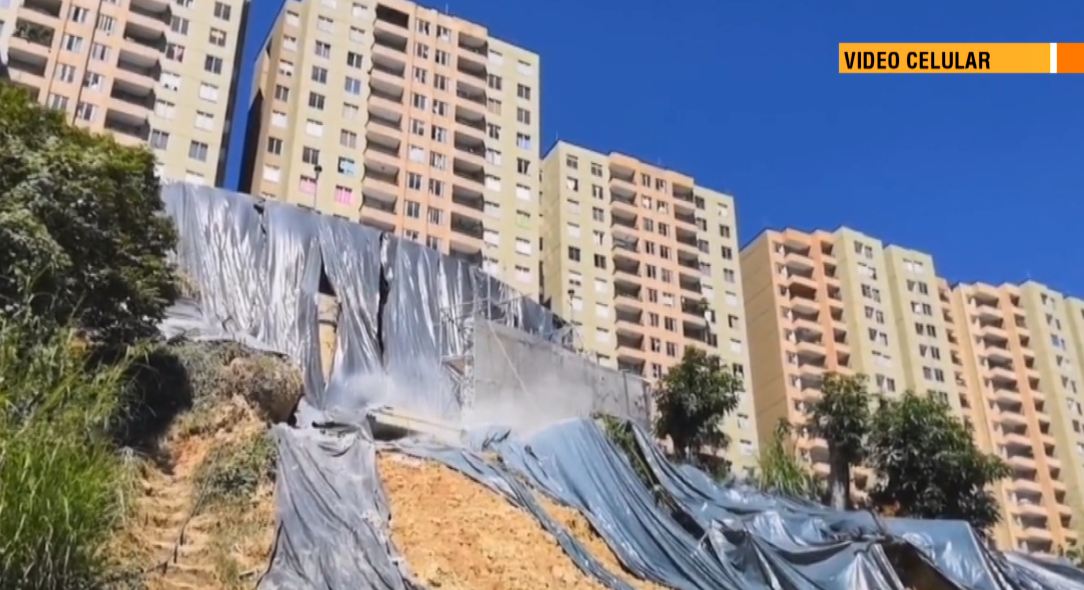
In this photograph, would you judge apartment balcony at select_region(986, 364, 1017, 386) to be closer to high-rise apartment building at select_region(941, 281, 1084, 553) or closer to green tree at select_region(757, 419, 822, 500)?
high-rise apartment building at select_region(941, 281, 1084, 553)

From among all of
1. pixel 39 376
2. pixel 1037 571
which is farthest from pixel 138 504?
pixel 1037 571

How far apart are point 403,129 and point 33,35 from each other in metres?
18.8

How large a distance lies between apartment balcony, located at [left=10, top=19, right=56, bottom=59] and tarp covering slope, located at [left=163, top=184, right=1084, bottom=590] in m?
27.3

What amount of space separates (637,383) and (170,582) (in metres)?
Result: 21.0

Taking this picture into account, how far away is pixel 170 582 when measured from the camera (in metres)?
11.7

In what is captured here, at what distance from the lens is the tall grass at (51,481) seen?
7.98 m

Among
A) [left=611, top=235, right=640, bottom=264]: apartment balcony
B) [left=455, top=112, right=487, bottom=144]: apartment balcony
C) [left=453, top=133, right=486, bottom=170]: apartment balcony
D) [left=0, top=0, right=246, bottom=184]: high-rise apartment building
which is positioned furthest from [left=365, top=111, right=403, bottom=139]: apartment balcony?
[left=611, top=235, right=640, bottom=264]: apartment balcony

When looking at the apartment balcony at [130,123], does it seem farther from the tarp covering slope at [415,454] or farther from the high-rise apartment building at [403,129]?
the tarp covering slope at [415,454]

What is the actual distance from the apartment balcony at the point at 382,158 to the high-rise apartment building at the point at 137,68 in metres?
7.34

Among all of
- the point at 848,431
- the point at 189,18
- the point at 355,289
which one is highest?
the point at 189,18

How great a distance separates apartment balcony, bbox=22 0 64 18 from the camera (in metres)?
50.2

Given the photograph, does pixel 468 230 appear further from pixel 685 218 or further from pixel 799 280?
pixel 799 280

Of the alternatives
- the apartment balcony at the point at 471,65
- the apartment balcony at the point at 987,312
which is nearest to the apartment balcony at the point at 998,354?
the apartment balcony at the point at 987,312

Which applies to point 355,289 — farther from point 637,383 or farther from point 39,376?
point 39,376
